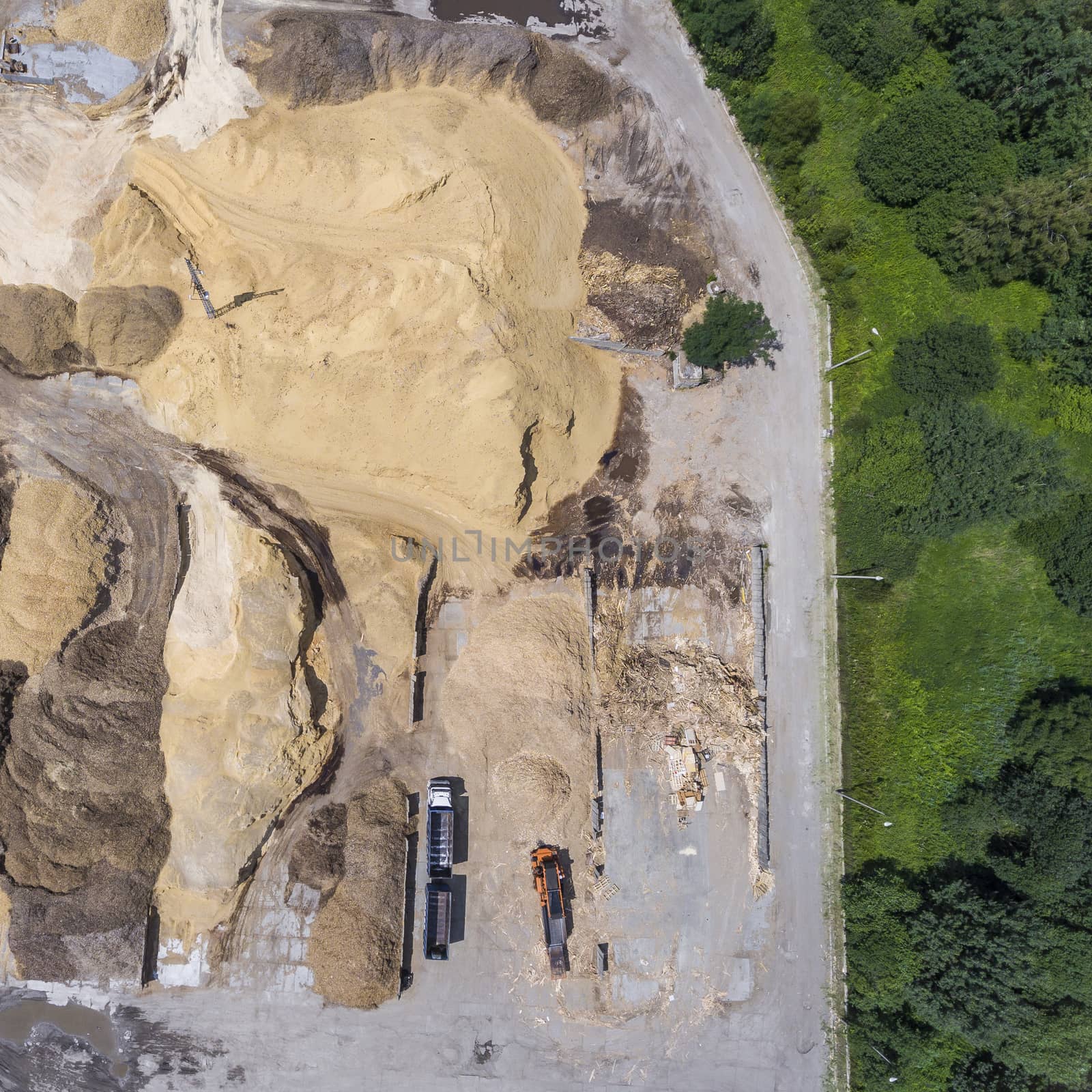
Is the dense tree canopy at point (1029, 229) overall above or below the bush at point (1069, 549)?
above

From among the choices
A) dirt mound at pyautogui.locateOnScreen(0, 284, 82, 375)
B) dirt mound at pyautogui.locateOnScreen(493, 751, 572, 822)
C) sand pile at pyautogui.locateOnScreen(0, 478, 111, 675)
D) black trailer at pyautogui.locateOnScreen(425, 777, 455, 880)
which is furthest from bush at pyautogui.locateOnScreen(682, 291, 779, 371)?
sand pile at pyautogui.locateOnScreen(0, 478, 111, 675)

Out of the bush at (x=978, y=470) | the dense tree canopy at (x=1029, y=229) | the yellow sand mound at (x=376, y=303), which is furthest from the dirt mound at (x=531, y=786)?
the dense tree canopy at (x=1029, y=229)

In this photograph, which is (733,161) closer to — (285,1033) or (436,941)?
(436,941)

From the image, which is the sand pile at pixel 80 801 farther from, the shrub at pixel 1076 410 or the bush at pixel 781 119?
the shrub at pixel 1076 410

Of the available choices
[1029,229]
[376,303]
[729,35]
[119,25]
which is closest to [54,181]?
[119,25]

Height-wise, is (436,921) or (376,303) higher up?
(376,303)

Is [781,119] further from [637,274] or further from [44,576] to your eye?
[44,576]
